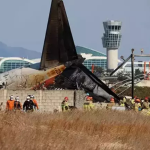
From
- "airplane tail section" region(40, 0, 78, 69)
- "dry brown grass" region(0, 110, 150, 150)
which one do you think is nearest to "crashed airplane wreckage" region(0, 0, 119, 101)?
"airplane tail section" region(40, 0, 78, 69)

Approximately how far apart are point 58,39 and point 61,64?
6.23 ft

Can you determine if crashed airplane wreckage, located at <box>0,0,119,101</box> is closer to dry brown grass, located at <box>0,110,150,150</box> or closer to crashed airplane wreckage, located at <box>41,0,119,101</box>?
crashed airplane wreckage, located at <box>41,0,119,101</box>

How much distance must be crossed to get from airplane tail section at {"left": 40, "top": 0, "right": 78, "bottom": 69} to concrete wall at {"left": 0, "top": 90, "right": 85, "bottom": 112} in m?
8.29

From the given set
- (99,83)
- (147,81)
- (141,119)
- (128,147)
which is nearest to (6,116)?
(128,147)

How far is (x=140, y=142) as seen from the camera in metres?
19.3

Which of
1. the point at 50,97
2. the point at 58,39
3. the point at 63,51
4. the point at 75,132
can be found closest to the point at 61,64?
the point at 63,51

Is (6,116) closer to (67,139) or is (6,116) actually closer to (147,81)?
(67,139)

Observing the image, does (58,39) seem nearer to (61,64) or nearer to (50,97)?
(61,64)

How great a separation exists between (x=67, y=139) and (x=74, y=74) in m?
28.9

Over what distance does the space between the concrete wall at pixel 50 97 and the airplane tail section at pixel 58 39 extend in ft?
27.2

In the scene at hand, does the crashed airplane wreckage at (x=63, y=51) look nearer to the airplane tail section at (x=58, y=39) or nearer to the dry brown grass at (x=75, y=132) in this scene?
the airplane tail section at (x=58, y=39)

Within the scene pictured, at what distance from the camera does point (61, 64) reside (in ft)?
149

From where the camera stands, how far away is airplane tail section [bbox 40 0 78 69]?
45938 mm

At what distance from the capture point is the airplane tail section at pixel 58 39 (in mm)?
45938
